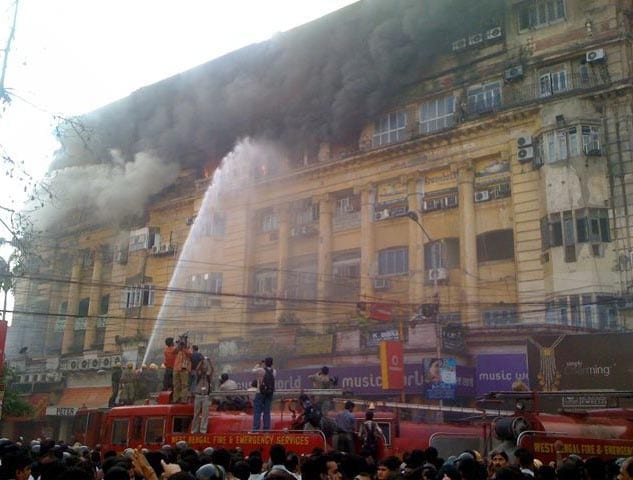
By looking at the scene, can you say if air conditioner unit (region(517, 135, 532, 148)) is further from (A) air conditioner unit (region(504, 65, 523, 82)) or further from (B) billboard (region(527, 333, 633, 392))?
(B) billboard (region(527, 333, 633, 392))

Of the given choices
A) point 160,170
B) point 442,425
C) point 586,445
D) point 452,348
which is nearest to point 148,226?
point 160,170

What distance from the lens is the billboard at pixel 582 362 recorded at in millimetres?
19031

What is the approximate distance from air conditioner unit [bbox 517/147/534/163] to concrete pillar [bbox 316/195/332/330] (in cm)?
1005

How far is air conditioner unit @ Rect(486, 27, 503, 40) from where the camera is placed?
28.7 meters

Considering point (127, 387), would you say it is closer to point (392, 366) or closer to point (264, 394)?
point (264, 394)

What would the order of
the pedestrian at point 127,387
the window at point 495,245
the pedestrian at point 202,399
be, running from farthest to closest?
1. the window at point 495,245
2. the pedestrian at point 127,387
3. the pedestrian at point 202,399

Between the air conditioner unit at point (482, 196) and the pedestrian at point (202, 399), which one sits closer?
the pedestrian at point (202, 399)

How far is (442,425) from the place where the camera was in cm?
1425

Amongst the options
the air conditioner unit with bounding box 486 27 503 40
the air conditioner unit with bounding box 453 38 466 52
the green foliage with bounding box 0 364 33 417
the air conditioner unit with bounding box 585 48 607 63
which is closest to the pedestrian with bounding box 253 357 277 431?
the air conditioner unit with bounding box 585 48 607 63

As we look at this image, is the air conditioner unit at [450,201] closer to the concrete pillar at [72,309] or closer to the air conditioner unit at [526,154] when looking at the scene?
the air conditioner unit at [526,154]

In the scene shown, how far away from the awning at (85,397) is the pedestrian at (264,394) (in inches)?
1059

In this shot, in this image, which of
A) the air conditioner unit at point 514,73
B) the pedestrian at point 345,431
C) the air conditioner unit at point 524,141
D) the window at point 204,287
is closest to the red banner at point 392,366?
the air conditioner unit at point 524,141

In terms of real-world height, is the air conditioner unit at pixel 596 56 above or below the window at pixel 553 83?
above

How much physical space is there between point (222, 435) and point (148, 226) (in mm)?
31509
